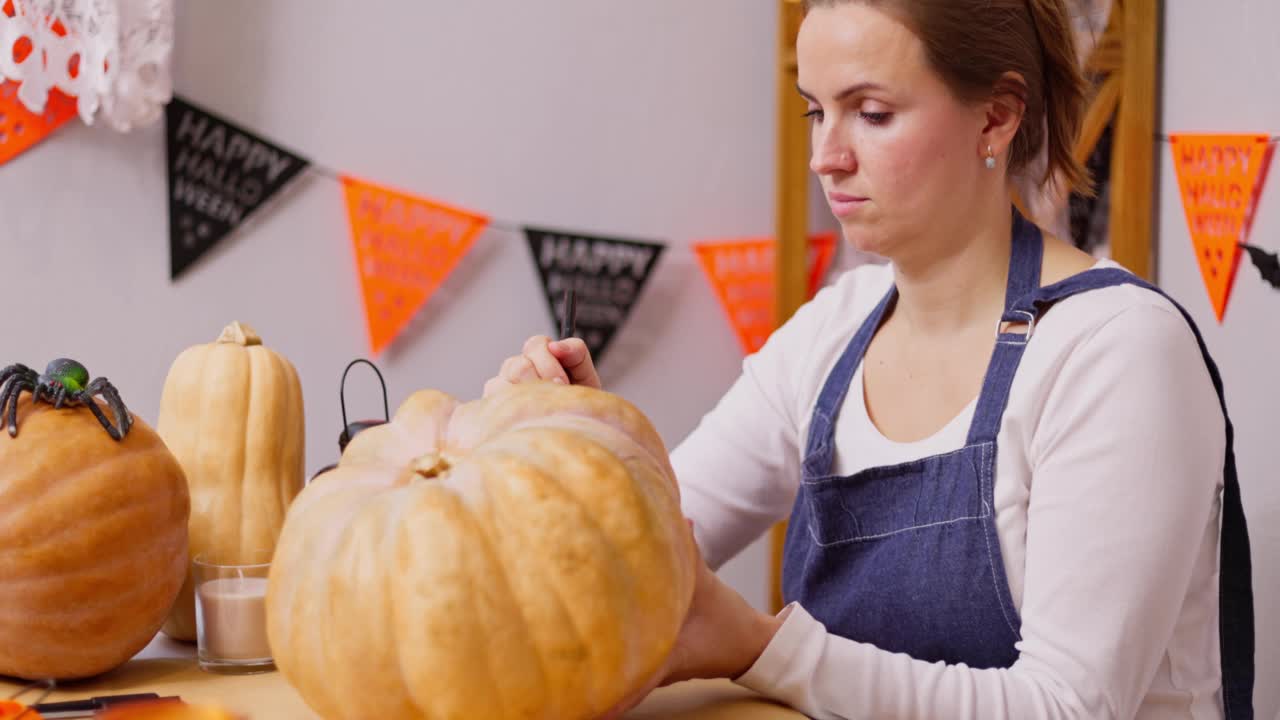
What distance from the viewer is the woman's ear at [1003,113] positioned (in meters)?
1.11

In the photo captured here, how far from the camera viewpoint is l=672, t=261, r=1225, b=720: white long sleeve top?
2.85ft

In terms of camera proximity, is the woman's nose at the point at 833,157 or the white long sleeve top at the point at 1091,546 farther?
the woman's nose at the point at 833,157

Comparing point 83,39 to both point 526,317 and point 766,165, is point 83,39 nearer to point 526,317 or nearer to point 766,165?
point 526,317

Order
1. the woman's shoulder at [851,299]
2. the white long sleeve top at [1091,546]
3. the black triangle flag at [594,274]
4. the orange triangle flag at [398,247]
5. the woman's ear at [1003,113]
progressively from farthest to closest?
the black triangle flag at [594,274] → the orange triangle flag at [398,247] → the woman's shoulder at [851,299] → the woman's ear at [1003,113] → the white long sleeve top at [1091,546]

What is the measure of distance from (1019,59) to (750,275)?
1.39 m

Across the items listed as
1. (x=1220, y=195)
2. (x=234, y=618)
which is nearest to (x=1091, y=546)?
(x=234, y=618)

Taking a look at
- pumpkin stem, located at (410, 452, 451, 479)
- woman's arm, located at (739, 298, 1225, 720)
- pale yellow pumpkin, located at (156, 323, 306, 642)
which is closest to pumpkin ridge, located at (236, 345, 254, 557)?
pale yellow pumpkin, located at (156, 323, 306, 642)

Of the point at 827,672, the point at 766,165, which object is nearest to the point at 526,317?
the point at 766,165

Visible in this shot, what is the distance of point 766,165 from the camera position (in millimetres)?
2514

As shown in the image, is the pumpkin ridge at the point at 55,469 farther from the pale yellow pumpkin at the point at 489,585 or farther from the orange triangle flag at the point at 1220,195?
the orange triangle flag at the point at 1220,195

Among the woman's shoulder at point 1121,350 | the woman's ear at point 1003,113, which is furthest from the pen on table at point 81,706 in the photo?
the woman's ear at point 1003,113

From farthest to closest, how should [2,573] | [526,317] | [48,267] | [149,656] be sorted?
[526,317] < [48,267] < [149,656] < [2,573]

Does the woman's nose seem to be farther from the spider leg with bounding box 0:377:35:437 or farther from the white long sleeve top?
the spider leg with bounding box 0:377:35:437

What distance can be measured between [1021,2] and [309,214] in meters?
1.43
